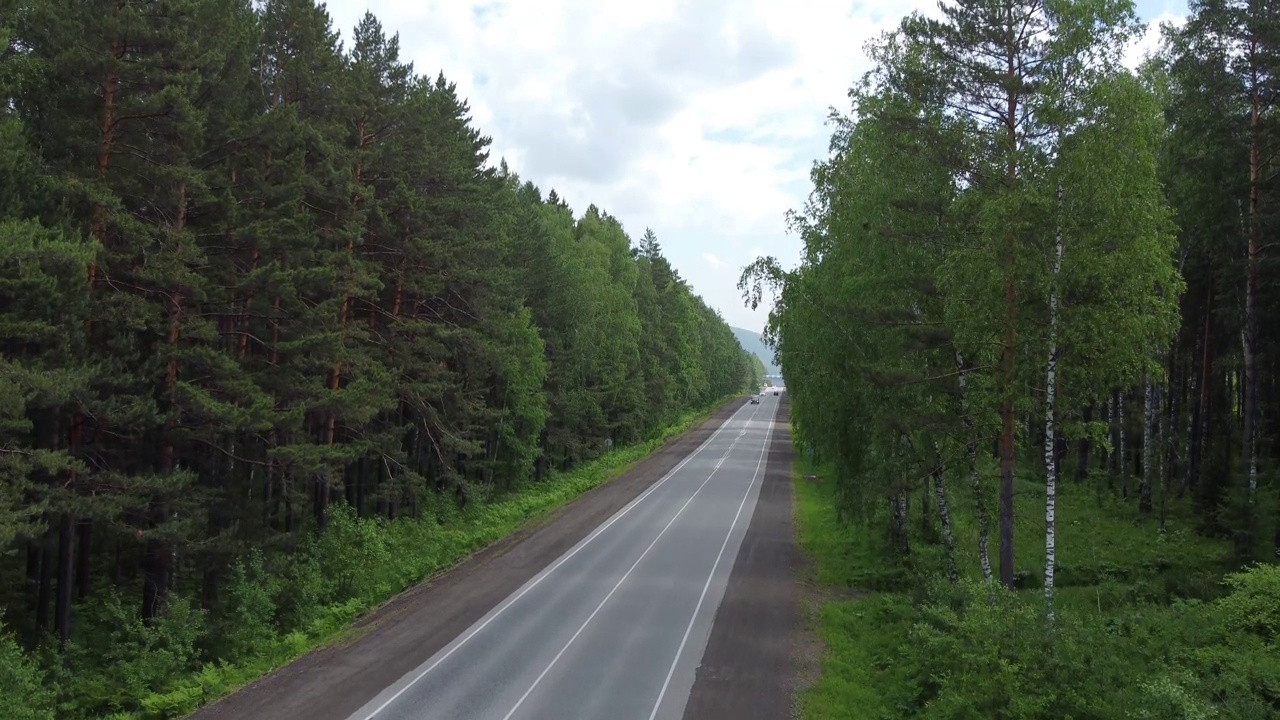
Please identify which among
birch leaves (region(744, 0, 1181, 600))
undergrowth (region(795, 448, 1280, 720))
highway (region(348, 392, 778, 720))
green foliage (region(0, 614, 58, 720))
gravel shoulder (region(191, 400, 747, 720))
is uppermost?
birch leaves (region(744, 0, 1181, 600))

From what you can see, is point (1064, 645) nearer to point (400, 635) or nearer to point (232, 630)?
point (400, 635)

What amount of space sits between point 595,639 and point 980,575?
10023 mm

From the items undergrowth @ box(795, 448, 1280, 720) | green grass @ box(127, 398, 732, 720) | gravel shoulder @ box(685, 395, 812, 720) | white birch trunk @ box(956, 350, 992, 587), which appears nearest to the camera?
undergrowth @ box(795, 448, 1280, 720)

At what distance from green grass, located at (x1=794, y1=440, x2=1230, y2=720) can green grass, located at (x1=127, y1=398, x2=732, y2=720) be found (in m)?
10.3

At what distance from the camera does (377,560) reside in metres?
22.1

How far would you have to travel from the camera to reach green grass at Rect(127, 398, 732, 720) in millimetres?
13992

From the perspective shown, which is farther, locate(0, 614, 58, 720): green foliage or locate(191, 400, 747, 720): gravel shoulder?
locate(191, 400, 747, 720): gravel shoulder

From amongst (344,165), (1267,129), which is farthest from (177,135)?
(1267,129)

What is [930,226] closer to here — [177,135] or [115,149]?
[177,135]

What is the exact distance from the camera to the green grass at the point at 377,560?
14.0 metres

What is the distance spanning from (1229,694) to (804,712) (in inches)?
237

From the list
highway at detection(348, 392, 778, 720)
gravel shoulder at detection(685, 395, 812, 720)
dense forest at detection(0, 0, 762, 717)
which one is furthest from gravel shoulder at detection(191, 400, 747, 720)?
gravel shoulder at detection(685, 395, 812, 720)

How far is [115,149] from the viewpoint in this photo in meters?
15.8

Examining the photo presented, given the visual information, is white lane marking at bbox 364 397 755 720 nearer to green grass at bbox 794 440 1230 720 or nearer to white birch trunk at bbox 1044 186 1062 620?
green grass at bbox 794 440 1230 720
